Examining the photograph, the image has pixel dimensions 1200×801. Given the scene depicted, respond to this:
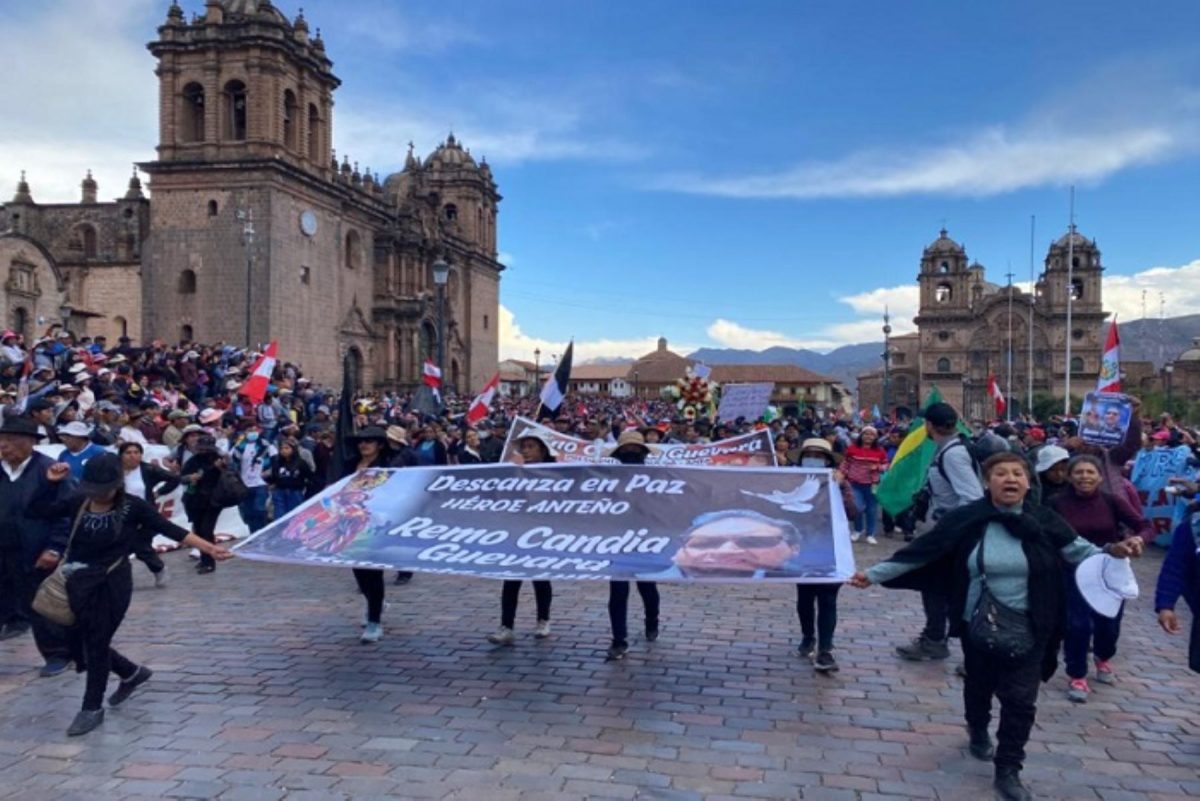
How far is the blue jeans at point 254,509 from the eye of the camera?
13.2 metres

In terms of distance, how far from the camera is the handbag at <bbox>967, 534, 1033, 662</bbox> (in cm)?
468

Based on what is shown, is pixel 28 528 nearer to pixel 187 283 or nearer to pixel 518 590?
pixel 518 590

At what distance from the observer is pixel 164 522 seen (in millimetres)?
5895

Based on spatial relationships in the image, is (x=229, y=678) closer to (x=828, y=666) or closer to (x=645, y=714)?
(x=645, y=714)

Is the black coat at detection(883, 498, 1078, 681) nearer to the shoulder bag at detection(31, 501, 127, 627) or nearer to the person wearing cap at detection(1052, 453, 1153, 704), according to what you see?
the person wearing cap at detection(1052, 453, 1153, 704)

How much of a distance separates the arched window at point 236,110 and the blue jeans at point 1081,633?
43.5 m

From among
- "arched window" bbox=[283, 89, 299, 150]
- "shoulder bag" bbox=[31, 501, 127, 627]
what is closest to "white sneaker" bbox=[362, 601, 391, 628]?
"shoulder bag" bbox=[31, 501, 127, 627]

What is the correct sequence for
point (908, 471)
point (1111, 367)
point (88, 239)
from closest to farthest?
point (908, 471), point (1111, 367), point (88, 239)

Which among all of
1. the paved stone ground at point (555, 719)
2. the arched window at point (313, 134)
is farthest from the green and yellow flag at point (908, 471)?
the arched window at point (313, 134)

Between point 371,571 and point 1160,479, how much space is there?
12.0 m

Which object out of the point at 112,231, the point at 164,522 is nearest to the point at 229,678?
the point at 164,522

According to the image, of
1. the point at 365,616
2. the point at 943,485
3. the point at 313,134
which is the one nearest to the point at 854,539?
the point at 943,485

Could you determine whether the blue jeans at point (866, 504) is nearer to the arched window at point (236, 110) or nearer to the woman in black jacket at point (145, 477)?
the woman in black jacket at point (145, 477)

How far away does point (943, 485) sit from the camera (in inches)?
289
